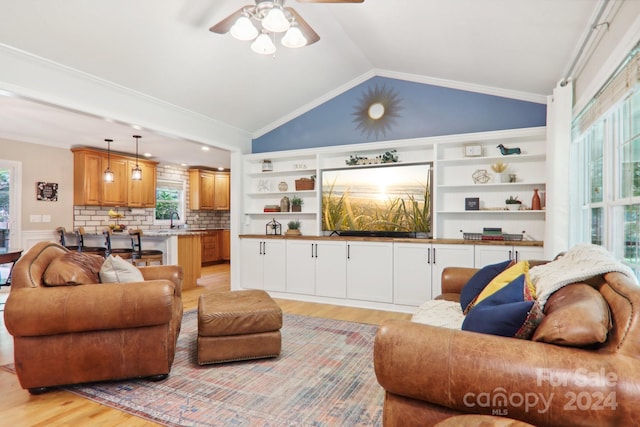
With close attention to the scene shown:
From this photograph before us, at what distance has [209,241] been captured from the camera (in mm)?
8555

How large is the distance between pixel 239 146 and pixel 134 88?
6.31 ft

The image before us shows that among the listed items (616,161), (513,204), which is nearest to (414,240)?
(513,204)

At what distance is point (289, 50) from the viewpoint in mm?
3887

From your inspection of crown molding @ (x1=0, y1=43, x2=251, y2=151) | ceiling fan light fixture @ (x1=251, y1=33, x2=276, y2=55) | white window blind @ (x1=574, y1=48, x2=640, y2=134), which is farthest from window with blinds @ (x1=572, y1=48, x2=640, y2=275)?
crown molding @ (x1=0, y1=43, x2=251, y2=151)

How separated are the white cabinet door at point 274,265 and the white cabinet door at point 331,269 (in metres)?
0.55

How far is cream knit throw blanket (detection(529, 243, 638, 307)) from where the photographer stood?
4.77 feet

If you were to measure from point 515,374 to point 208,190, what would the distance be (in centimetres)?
836

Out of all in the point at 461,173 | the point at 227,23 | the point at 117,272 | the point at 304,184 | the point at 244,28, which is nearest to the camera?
the point at 244,28

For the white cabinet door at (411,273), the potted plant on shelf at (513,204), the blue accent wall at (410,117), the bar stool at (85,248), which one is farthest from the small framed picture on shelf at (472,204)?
the bar stool at (85,248)

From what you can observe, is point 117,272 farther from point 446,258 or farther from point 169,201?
point 169,201

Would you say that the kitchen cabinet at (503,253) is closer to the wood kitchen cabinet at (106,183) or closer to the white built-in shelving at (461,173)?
A: the white built-in shelving at (461,173)

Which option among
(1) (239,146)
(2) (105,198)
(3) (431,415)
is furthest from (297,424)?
(2) (105,198)

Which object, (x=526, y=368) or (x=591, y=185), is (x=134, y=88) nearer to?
(x=526, y=368)

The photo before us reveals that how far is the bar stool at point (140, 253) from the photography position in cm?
509
